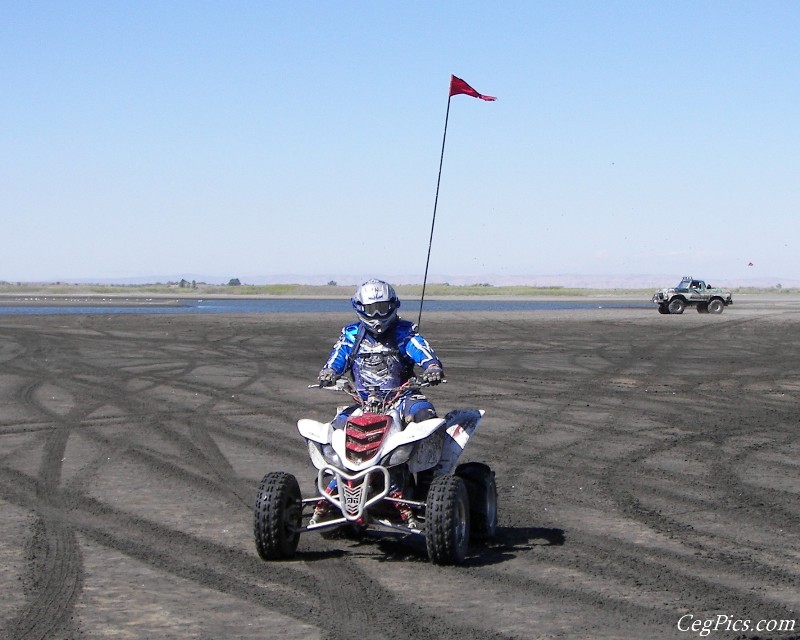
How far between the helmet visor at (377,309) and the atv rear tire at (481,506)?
4.70 feet

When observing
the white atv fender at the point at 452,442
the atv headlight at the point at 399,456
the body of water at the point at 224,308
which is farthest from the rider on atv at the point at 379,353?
the body of water at the point at 224,308

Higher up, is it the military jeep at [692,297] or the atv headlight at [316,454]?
the military jeep at [692,297]

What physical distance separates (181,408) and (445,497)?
34.9 ft

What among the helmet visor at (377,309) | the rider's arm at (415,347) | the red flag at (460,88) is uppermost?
the red flag at (460,88)

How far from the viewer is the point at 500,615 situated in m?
6.95

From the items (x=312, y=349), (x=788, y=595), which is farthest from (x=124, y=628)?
(x=312, y=349)

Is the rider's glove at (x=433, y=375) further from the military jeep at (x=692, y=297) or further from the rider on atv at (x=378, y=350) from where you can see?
the military jeep at (x=692, y=297)

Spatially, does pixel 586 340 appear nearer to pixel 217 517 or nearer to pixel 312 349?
pixel 312 349

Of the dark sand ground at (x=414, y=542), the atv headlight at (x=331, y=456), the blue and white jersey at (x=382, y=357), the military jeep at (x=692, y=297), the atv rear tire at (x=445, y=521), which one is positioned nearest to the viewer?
the dark sand ground at (x=414, y=542)

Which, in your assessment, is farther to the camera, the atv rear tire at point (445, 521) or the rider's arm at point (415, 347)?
the rider's arm at point (415, 347)

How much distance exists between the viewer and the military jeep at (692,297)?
194 feet

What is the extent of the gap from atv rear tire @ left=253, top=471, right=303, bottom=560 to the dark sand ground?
0.13 m

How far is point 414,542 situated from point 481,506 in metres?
0.64

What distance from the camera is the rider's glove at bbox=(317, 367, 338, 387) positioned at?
918cm
